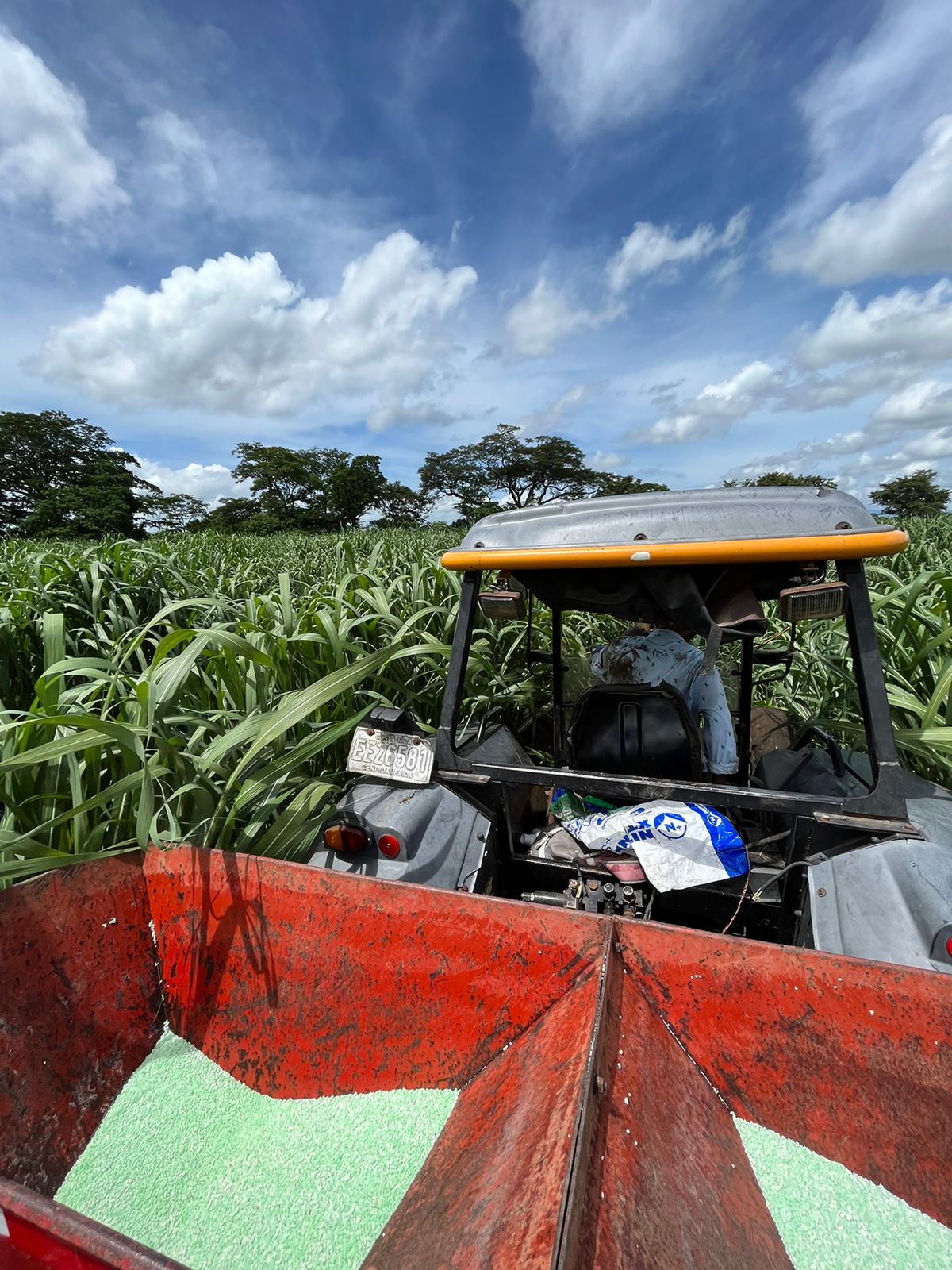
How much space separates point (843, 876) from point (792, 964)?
31cm

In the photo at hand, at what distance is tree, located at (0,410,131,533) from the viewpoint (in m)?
37.8

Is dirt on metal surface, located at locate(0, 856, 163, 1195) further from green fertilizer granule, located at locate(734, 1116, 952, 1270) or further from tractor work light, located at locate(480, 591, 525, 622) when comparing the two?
green fertilizer granule, located at locate(734, 1116, 952, 1270)

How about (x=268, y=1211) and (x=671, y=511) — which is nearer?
(x=268, y=1211)

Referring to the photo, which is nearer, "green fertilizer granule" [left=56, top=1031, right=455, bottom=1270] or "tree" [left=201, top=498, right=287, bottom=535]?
"green fertilizer granule" [left=56, top=1031, right=455, bottom=1270]

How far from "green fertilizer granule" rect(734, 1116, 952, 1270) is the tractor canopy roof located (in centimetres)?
105

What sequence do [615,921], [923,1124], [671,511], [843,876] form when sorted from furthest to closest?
[671,511]
[843,876]
[615,921]
[923,1124]

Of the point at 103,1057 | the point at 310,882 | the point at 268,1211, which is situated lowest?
the point at 268,1211

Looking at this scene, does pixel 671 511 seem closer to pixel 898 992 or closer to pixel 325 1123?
pixel 898 992

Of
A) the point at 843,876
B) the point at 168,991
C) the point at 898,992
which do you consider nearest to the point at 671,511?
the point at 843,876

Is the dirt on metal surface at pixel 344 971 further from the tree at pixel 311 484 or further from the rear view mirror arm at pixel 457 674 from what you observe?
the tree at pixel 311 484

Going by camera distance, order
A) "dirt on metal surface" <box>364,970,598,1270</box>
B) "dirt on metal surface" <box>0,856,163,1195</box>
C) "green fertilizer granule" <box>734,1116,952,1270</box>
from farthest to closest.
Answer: "dirt on metal surface" <box>0,856,163,1195</box>, "green fertilizer granule" <box>734,1116,952,1270</box>, "dirt on metal surface" <box>364,970,598,1270</box>

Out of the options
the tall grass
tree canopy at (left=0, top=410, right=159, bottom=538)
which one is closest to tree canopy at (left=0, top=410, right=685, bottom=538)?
tree canopy at (left=0, top=410, right=159, bottom=538)

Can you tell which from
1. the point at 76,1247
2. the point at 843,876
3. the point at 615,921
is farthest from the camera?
the point at 843,876

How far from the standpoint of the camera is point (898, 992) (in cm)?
99
